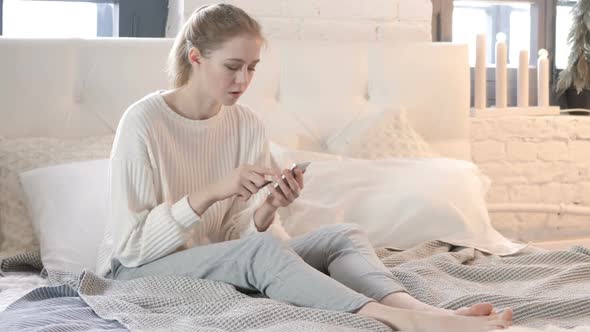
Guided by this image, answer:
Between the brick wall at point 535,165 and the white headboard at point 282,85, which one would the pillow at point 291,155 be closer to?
the white headboard at point 282,85

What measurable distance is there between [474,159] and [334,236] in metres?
1.53

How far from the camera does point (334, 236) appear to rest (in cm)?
213

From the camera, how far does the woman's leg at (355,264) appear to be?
186 cm

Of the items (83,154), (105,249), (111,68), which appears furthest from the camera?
(111,68)

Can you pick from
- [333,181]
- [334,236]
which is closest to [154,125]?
[334,236]

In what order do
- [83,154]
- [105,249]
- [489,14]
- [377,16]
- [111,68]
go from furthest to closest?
[489,14], [377,16], [111,68], [83,154], [105,249]

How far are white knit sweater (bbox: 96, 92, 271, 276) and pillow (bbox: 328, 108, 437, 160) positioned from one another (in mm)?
680

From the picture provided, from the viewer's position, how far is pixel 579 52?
376 centimetres

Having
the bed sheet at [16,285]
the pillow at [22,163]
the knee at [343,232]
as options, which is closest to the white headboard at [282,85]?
the pillow at [22,163]

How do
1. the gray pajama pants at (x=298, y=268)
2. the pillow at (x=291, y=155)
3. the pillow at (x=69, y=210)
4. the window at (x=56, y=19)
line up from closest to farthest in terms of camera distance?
the gray pajama pants at (x=298, y=268) < the pillow at (x=69, y=210) < the pillow at (x=291, y=155) < the window at (x=56, y=19)

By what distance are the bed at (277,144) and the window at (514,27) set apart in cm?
63

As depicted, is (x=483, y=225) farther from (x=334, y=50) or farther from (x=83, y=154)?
(x=83, y=154)

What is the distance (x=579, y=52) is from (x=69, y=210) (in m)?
2.21

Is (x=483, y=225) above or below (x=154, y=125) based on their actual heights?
below
